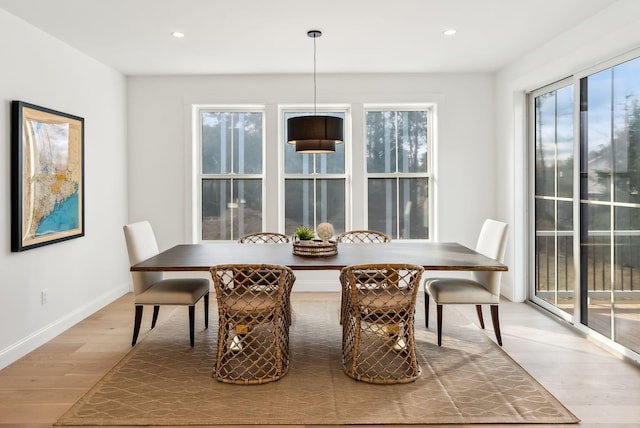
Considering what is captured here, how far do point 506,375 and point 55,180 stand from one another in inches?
153

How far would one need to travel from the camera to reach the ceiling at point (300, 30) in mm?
3420

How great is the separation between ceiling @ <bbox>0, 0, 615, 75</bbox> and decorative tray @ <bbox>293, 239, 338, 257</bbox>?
178cm

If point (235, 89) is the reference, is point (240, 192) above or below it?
below

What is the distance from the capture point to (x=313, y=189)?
5691 millimetres

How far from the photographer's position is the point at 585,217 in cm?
387

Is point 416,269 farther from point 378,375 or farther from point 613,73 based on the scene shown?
point 613,73

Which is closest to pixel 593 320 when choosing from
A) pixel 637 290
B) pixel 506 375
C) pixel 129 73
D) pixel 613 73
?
pixel 637 290

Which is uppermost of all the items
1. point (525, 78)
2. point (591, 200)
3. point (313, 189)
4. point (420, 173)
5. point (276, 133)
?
point (525, 78)

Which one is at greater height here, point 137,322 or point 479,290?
point 479,290

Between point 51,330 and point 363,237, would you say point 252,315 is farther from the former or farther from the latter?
point 363,237

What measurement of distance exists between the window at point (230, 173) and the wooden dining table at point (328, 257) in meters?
1.59

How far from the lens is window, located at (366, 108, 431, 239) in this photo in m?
5.65

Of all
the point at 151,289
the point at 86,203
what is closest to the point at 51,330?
the point at 151,289

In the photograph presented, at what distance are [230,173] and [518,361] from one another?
12.6ft
